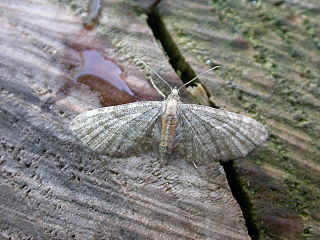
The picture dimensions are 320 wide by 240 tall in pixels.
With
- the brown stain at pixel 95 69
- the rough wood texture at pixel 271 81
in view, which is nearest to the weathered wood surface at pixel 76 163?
the brown stain at pixel 95 69

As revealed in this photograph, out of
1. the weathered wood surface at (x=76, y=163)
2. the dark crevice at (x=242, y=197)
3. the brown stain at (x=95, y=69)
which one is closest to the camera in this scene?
the weathered wood surface at (x=76, y=163)

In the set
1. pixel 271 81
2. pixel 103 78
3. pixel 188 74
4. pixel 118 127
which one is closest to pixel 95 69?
pixel 103 78

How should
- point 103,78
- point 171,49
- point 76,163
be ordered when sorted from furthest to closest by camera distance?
point 171,49, point 103,78, point 76,163

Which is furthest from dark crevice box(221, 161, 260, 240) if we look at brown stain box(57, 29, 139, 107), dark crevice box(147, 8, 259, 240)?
brown stain box(57, 29, 139, 107)

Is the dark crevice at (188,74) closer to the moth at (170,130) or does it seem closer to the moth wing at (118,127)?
the moth at (170,130)

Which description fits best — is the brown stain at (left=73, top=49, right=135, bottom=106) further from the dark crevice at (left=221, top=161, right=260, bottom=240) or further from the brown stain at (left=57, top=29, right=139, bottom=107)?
the dark crevice at (left=221, top=161, right=260, bottom=240)

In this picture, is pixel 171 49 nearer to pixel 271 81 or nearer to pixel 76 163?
pixel 271 81
